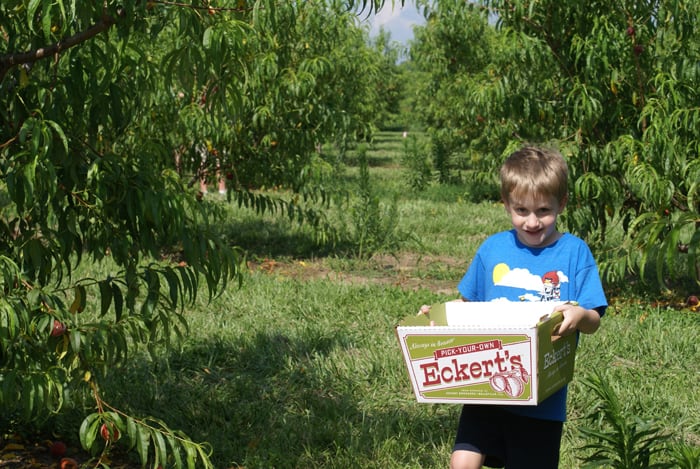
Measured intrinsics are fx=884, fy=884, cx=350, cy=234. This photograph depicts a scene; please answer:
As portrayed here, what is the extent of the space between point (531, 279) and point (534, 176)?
307mm

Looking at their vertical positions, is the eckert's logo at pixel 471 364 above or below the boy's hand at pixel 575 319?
below

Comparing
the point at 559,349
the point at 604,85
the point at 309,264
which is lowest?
the point at 309,264

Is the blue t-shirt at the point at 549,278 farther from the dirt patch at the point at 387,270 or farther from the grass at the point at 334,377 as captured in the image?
the dirt patch at the point at 387,270

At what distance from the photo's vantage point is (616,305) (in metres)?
6.24

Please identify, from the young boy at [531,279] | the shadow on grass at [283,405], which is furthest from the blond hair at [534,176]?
the shadow on grass at [283,405]

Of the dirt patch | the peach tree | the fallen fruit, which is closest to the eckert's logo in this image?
the peach tree

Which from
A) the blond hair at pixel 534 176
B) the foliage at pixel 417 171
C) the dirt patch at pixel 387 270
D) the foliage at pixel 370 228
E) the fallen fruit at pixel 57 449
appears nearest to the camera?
the blond hair at pixel 534 176

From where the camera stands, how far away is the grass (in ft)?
12.5

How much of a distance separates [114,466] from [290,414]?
35.6 inches

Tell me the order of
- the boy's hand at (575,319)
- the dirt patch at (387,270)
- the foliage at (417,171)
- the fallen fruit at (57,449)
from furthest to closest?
the foliage at (417,171), the dirt patch at (387,270), the fallen fruit at (57,449), the boy's hand at (575,319)

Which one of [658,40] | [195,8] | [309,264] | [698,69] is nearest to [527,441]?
[195,8]

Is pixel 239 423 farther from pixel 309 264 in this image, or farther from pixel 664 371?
pixel 309 264

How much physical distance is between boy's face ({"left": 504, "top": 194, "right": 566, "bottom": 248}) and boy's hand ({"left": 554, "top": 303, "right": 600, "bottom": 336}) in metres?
0.25

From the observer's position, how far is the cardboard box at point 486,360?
7.29ft
